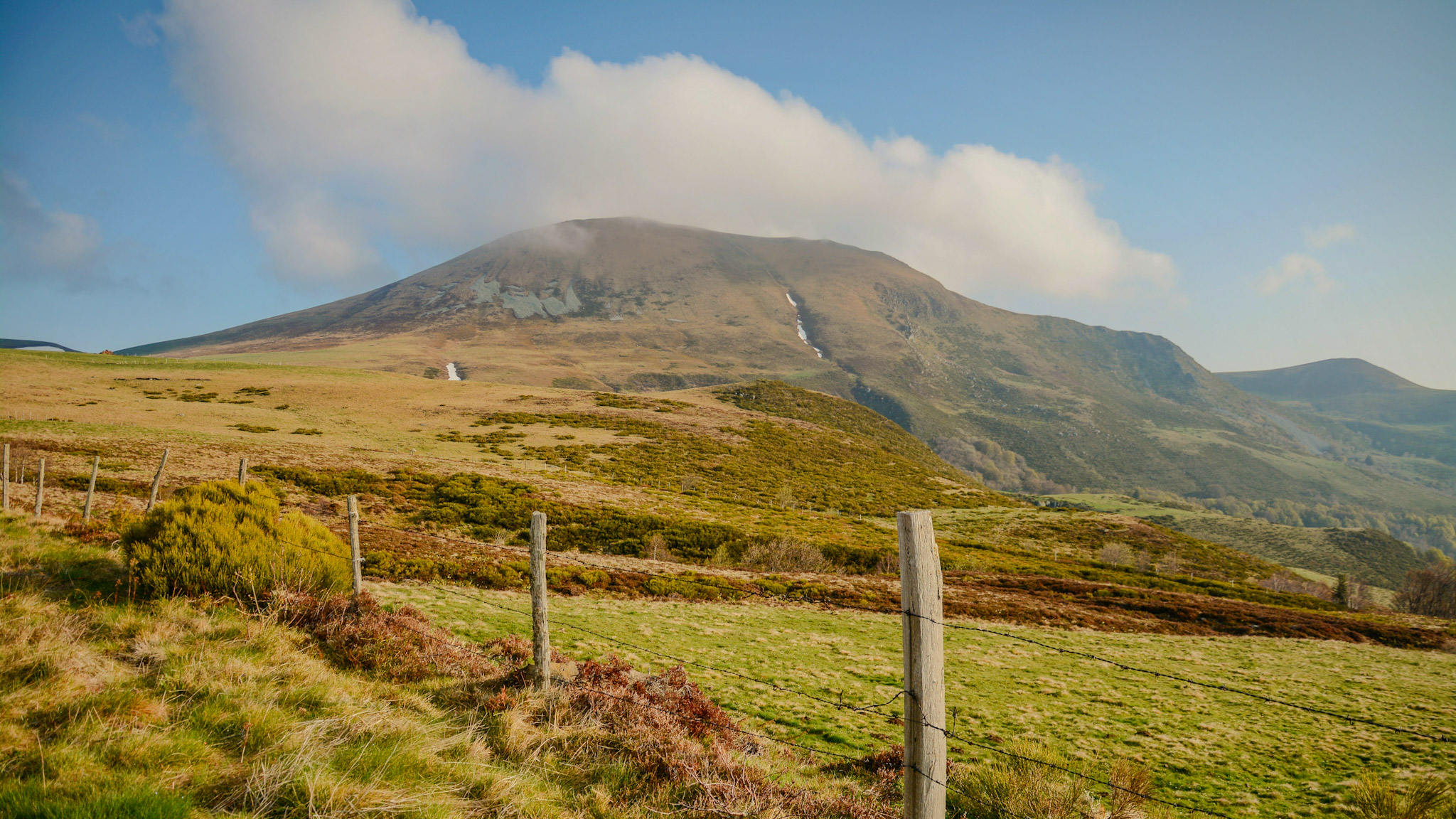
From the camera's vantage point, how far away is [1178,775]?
8.30 meters

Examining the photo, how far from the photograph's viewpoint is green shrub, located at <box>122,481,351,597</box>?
841 cm

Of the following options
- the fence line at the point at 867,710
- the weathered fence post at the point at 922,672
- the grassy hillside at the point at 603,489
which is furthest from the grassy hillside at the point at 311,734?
the grassy hillside at the point at 603,489

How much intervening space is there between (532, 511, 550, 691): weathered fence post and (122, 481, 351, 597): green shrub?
4637 millimetres

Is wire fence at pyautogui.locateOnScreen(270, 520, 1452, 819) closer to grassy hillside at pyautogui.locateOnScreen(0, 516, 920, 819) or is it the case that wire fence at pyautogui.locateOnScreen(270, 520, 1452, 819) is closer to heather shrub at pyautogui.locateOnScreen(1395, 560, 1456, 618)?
grassy hillside at pyautogui.locateOnScreen(0, 516, 920, 819)

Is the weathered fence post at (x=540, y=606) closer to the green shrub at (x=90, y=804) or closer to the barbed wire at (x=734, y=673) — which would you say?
the barbed wire at (x=734, y=673)

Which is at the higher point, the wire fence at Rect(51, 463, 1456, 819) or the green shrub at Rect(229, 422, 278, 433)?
the green shrub at Rect(229, 422, 278, 433)

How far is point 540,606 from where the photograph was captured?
23.7 ft

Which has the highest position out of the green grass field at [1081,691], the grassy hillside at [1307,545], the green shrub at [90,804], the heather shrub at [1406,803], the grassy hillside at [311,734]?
the green shrub at [90,804]

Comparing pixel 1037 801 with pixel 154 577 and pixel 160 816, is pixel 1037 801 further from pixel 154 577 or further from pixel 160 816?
pixel 154 577

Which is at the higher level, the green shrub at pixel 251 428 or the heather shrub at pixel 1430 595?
the green shrub at pixel 251 428

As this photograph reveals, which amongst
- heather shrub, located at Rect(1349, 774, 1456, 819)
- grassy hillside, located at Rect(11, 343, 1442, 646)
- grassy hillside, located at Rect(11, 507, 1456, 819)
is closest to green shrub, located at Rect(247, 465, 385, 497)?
grassy hillside, located at Rect(11, 343, 1442, 646)

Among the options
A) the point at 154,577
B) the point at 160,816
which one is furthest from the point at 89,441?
the point at 160,816

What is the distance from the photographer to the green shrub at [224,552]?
27.6 feet

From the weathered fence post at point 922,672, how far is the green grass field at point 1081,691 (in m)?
4.44
